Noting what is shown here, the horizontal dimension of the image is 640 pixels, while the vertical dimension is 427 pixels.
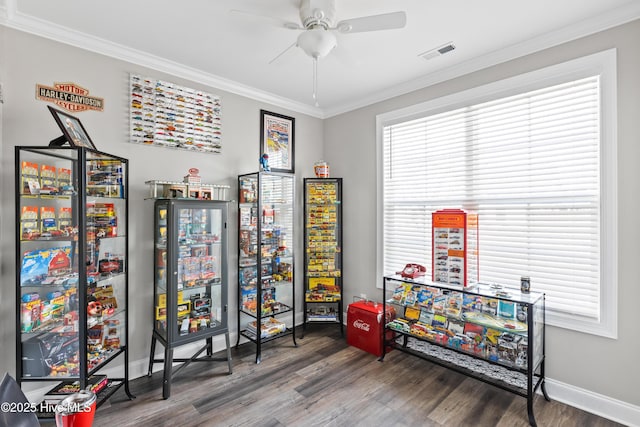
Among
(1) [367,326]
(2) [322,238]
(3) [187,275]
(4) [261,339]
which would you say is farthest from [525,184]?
(3) [187,275]

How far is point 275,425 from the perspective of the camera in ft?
6.61

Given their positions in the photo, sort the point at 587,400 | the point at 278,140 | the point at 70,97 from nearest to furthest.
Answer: the point at 587,400, the point at 70,97, the point at 278,140

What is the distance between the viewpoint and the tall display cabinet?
2.37 metres

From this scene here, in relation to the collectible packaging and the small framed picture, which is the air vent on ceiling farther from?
the small framed picture

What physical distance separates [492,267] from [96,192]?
3.25 m

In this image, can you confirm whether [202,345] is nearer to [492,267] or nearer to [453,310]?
[453,310]

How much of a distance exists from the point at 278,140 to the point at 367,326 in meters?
2.37

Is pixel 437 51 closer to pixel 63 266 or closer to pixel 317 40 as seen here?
pixel 317 40

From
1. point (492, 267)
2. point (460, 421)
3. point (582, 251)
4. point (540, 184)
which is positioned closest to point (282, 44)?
point (540, 184)

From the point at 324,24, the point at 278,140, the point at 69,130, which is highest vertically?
the point at 324,24

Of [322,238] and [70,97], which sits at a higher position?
[70,97]

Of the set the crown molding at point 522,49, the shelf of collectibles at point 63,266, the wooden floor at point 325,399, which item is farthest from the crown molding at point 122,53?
the wooden floor at point 325,399

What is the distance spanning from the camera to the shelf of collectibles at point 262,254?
9.87 feet

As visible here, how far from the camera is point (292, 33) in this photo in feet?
7.54
